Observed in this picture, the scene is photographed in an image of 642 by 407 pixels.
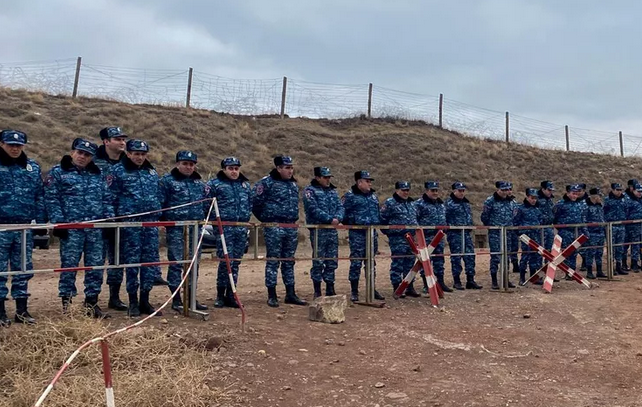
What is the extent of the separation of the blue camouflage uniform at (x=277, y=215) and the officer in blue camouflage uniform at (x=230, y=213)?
296mm

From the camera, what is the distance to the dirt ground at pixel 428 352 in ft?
15.9

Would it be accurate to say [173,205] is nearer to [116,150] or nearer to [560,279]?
[116,150]

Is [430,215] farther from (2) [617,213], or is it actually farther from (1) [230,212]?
(2) [617,213]

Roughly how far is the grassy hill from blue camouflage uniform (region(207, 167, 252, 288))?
1399cm

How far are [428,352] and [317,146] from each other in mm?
22517

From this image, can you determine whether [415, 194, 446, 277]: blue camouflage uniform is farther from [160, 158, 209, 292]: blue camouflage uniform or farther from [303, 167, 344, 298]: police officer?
[160, 158, 209, 292]: blue camouflage uniform

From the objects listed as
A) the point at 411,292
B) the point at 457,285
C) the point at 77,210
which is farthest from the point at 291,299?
the point at 457,285

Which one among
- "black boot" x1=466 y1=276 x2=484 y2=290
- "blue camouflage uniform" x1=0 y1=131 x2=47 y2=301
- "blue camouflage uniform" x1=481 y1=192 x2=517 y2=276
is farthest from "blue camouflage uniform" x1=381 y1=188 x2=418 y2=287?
"blue camouflage uniform" x1=0 y1=131 x2=47 y2=301

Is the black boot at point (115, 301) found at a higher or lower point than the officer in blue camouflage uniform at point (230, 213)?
lower

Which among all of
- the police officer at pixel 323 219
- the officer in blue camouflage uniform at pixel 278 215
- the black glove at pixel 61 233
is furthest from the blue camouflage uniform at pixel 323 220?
the black glove at pixel 61 233

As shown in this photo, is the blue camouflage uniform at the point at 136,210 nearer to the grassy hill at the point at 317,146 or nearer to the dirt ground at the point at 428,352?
the dirt ground at the point at 428,352

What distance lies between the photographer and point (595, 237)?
1245cm

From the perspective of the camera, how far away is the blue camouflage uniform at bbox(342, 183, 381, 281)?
880 centimetres

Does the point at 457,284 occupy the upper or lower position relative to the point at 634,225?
→ lower
